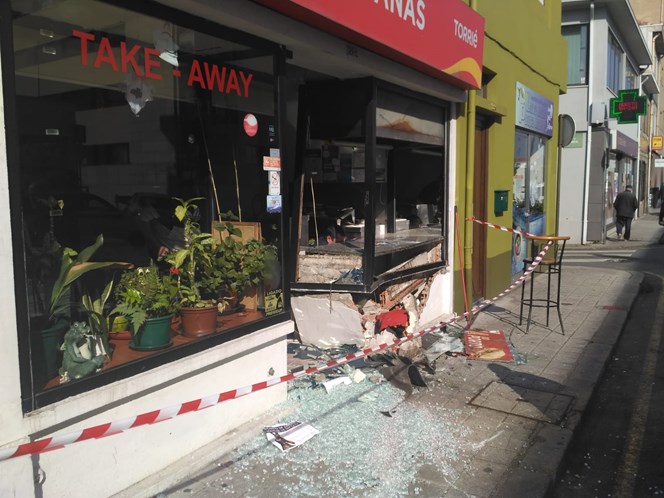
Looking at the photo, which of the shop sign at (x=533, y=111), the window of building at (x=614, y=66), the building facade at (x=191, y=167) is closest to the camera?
the building facade at (x=191, y=167)

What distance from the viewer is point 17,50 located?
2924 mm

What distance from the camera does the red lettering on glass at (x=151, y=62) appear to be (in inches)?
145

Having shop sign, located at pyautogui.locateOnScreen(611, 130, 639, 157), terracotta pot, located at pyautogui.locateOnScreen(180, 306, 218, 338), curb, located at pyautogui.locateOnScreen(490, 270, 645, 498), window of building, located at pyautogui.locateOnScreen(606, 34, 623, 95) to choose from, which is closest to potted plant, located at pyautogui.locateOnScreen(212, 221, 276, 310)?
terracotta pot, located at pyautogui.locateOnScreen(180, 306, 218, 338)

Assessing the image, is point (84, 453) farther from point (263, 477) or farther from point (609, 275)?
point (609, 275)

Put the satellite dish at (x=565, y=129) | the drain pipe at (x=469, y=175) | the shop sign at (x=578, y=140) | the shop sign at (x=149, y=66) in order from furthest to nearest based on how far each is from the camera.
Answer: the shop sign at (x=578, y=140), the satellite dish at (x=565, y=129), the drain pipe at (x=469, y=175), the shop sign at (x=149, y=66)

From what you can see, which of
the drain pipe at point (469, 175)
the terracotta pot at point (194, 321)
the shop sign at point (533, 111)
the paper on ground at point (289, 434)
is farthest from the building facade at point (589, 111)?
the terracotta pot at point (194, 321)

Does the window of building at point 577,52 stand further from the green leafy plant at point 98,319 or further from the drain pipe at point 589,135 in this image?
the green leafy plant at point 98,319

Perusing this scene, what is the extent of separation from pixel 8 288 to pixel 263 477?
1851mm

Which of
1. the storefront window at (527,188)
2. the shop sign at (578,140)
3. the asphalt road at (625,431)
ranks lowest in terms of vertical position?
the asphalt road at (625,431)

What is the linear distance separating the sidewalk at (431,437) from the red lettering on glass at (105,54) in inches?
99.8

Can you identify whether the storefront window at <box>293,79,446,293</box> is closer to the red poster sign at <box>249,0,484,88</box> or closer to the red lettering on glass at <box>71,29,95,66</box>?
the red poster sign at <box>249,0,484,88</box>

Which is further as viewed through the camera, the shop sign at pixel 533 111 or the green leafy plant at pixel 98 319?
the shop sign at pixel 533 111

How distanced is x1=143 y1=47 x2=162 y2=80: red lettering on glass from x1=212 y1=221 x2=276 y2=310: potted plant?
47.7 inches

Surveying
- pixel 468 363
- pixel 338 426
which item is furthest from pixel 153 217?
pixel 468 363
